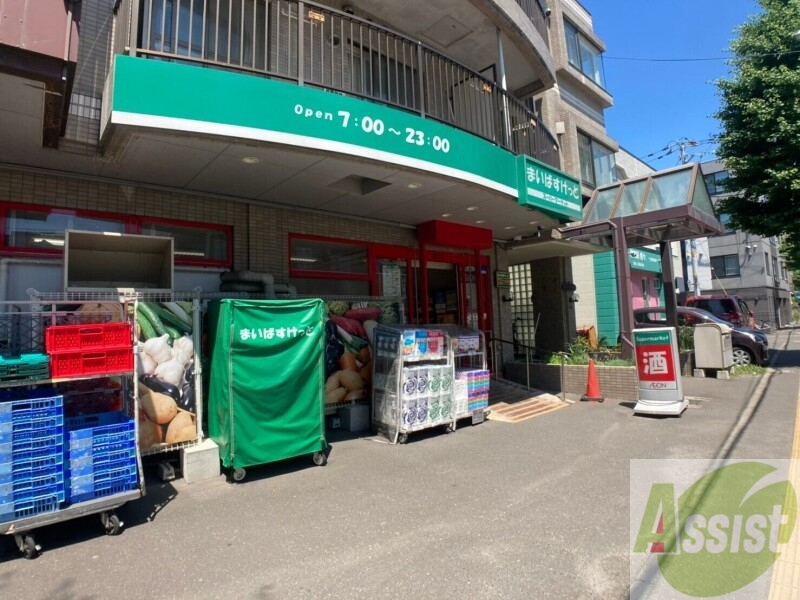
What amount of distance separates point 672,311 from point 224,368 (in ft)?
32.6

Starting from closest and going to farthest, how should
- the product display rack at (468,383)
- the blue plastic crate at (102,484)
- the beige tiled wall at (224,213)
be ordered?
the blue plastic crate at (102,484) → the beige tiled wall at (224,213) → the product display rack at (468,383)

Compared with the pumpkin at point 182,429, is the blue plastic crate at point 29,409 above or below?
above

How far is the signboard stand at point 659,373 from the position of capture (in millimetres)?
7832

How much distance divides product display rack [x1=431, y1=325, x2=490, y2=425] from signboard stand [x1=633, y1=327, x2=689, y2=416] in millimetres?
2776

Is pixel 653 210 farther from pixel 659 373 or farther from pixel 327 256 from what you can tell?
pixel 327 256

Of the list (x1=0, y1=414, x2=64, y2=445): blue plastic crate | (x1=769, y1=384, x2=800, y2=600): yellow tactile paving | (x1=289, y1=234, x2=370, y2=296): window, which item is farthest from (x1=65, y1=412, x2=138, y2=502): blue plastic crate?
(x1=769, y1=384, x2=800, y2=600): yellow tactile paving

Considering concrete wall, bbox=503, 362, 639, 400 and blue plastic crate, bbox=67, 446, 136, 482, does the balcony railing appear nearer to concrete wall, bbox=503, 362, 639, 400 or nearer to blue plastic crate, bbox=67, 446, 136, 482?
blue plastic crate, bbox=67, 446, 136, 482

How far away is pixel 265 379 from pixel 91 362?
1719 mm

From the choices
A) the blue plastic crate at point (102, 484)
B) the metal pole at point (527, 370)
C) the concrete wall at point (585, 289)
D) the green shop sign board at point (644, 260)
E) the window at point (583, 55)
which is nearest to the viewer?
the blue plastic crate at point (102, 484)

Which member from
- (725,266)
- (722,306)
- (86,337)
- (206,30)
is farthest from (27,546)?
(725,266)

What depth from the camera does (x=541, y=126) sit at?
929 cm

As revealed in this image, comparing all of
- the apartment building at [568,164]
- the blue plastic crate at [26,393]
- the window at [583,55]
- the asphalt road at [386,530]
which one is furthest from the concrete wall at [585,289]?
the blue plastic crate at [26,393]

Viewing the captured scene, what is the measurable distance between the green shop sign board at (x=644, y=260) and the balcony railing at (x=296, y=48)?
939cm

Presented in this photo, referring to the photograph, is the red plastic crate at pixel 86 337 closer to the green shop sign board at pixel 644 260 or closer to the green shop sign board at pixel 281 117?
the green shop sign board at pixel 281 117
